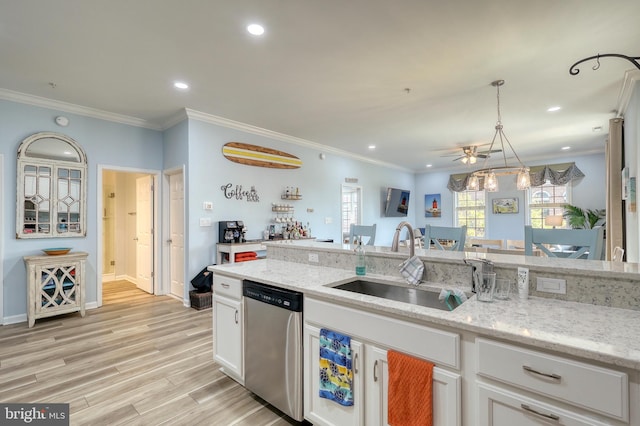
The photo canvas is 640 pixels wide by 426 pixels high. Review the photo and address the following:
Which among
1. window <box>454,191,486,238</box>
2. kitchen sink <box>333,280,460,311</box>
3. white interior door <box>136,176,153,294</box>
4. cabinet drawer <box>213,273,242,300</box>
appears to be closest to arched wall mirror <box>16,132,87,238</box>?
white interior door <box>136,176,153,294</box>

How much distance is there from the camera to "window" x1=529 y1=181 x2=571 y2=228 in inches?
285

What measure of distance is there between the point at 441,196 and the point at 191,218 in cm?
741

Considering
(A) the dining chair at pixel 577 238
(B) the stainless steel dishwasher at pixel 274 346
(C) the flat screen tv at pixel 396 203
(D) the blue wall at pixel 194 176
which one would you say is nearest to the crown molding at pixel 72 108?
(D) the blue wall at pixel 194 176

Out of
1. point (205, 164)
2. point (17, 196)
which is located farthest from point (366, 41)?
point (17, 196)

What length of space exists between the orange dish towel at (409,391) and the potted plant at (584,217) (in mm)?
7255

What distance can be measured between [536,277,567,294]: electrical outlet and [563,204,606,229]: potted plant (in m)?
6.56

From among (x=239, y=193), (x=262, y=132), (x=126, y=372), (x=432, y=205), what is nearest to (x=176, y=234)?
(x=239, y=193)

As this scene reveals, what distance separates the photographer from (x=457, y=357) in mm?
1255

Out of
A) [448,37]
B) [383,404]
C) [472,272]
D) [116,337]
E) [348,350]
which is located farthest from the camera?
[116,337]

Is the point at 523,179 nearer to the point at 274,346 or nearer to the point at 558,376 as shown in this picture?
the point at 558,376

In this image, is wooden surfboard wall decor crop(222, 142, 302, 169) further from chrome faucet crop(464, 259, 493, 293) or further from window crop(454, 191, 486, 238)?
window crop(454, 191, 486, 238)

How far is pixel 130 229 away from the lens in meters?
6.00

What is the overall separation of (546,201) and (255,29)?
316 inches

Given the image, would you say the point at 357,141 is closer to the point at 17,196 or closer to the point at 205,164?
the point at 205,164
